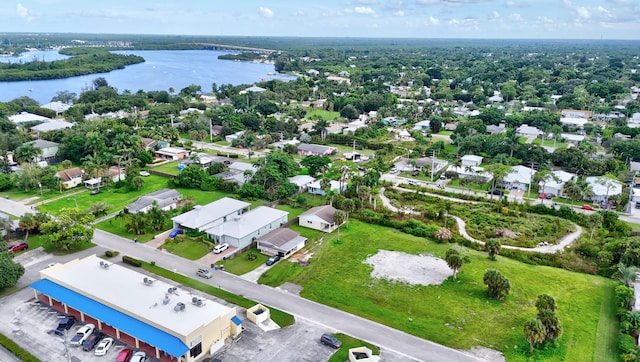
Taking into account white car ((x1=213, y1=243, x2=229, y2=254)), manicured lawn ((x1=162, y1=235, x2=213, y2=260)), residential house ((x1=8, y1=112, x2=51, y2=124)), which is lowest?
manicured lawn ((x1=162, y1=235, x2=213, y2=260))

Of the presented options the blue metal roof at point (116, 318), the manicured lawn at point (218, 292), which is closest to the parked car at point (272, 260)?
the manicured lawn at point (218, 292)

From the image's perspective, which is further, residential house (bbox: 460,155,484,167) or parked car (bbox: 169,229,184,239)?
residential house (bbox: 460,155,484,167)

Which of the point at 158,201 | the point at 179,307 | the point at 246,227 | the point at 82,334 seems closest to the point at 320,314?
the point at 179,307

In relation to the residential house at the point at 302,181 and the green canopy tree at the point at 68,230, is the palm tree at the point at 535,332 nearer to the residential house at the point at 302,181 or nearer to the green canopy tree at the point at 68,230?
the residential house at the point at 302,181

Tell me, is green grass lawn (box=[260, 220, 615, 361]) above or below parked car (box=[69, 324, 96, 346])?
below

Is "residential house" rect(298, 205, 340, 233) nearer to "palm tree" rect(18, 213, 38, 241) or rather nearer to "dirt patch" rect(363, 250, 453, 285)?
"dirt patch" rect(363, 250, 453, 285)

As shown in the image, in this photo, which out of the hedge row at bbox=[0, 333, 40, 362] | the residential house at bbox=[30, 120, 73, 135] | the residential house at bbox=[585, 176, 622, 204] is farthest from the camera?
the residential house at bbox=[30, 120, 73, 135]

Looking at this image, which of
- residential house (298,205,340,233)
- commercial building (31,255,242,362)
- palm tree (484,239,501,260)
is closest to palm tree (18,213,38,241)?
commercial building (31,255,242,362)

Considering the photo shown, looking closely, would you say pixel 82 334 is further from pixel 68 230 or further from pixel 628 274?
pixel 628 274
